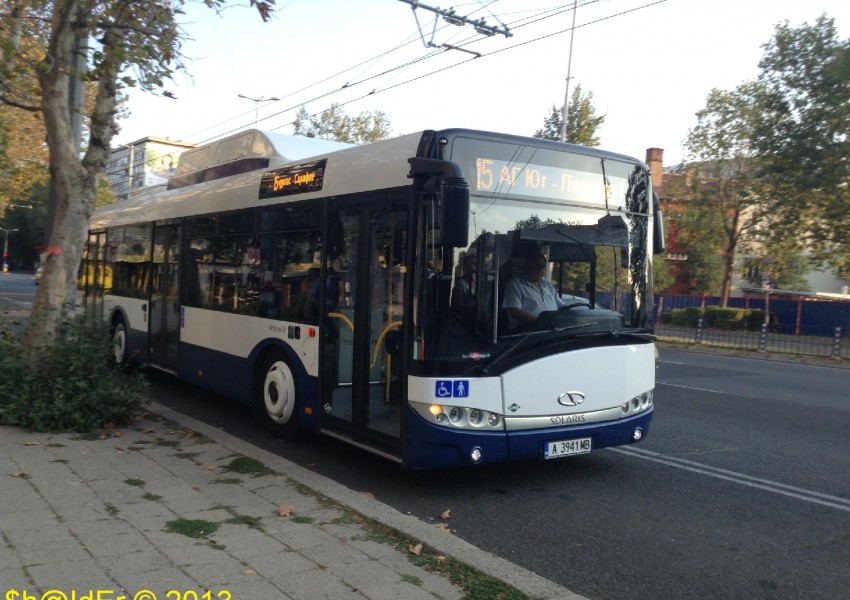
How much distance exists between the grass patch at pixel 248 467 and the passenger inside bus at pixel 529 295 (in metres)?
2.47

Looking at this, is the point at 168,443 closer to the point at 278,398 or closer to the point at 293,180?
the point at 278,398

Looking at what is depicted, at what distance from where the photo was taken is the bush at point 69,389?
7754mm

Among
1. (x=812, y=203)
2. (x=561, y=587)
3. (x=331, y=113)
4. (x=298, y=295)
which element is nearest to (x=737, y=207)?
(x=812, y=203)

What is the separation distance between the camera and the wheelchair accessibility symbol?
6.02 meters

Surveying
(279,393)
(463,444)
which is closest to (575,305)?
(463,444)

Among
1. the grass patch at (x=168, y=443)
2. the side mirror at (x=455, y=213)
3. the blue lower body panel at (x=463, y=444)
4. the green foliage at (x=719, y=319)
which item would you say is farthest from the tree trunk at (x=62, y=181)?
the green foliage at (x=719, y=319)

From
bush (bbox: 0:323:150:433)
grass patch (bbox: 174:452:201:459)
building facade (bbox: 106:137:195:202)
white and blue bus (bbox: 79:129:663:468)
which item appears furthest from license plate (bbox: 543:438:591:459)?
building facade (bbox: 106:137:195:202)

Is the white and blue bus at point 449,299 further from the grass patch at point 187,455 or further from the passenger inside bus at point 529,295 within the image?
the grass patch at point 187,455

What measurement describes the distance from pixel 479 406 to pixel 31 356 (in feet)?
17.0

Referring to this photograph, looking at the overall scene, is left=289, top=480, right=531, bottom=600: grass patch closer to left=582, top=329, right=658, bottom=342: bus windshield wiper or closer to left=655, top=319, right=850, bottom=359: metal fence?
left=582, top=329, right=658, bottom=342: bus windshield wiper

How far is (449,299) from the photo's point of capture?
6.05m

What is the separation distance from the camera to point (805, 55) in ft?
94.0

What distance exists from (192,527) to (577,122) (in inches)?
1048

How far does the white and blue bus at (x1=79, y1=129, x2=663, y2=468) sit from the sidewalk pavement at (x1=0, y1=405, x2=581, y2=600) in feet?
3.00
